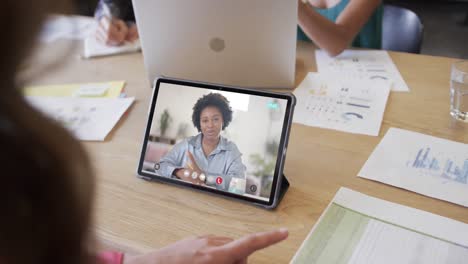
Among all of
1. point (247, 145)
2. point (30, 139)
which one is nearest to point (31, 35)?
point (30, 139)

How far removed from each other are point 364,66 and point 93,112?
2.71ft

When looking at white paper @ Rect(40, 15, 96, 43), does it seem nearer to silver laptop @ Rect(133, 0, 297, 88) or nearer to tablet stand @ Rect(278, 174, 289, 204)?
tablet stand @ Rect(278, 174, 289, 204)

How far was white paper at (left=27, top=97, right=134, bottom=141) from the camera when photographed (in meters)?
1.14

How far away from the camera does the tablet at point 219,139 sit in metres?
0.87

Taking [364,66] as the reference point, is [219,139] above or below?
below

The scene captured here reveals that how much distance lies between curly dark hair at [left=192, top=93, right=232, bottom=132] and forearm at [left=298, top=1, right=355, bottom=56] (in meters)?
0.62

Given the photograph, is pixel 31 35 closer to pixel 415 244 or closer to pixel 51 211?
pixel 51 211

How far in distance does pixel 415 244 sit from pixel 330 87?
61cm

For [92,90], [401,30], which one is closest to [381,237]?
[92,90]

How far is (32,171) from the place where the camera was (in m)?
0.32

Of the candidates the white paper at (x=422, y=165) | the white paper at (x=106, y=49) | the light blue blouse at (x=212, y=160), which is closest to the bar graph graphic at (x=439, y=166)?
the white paper at (x=422, y=165)

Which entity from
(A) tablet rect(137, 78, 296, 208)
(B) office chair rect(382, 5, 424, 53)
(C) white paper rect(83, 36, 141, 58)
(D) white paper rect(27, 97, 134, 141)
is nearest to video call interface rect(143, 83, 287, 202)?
(A) tablet rect(137, 78, 296, 208)

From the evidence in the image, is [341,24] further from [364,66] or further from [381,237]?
[381,237]

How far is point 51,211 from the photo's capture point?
0.34 metres
